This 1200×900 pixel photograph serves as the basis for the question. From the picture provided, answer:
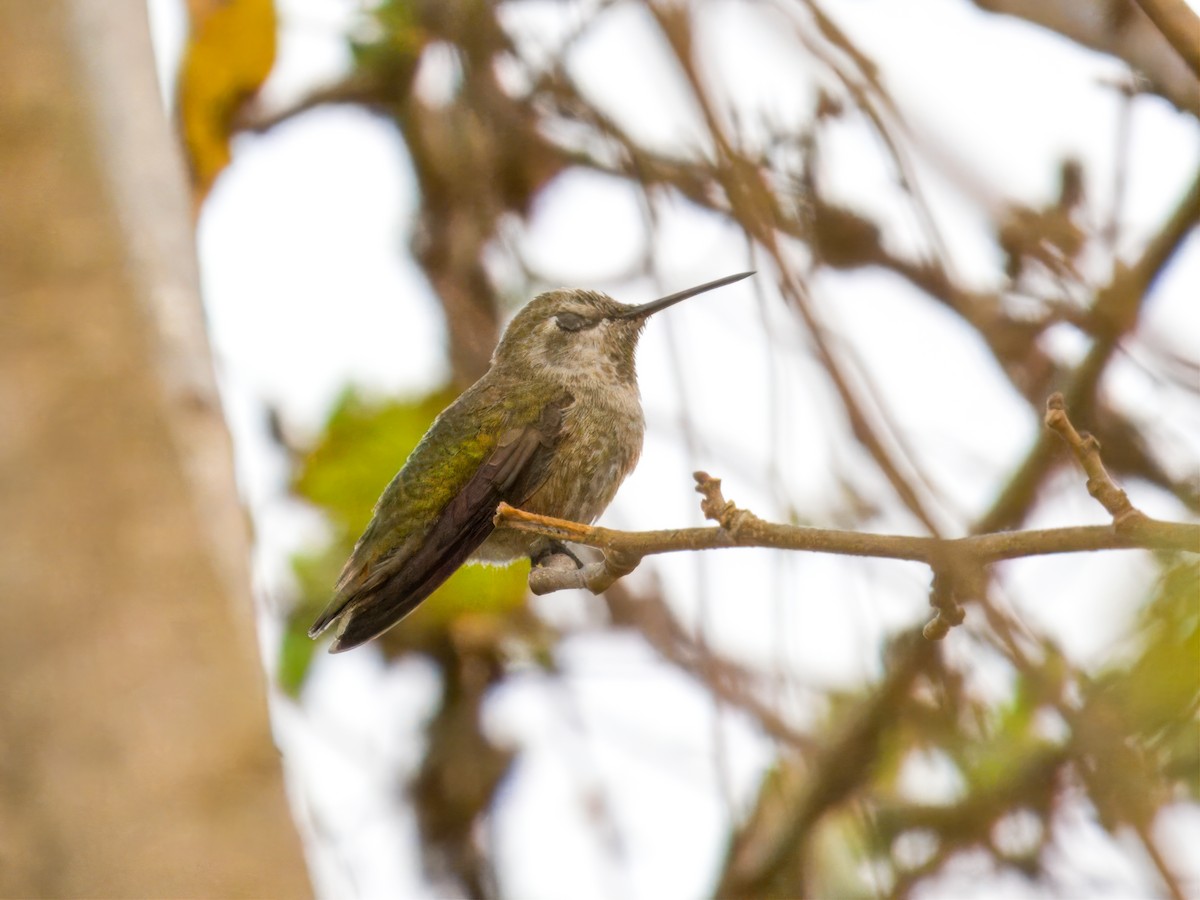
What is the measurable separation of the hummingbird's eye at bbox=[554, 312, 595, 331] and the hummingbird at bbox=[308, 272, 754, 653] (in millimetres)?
33

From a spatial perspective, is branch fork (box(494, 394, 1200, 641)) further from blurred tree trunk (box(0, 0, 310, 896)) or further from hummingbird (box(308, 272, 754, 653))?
hummingbird (box(308, 272, 754, 653))

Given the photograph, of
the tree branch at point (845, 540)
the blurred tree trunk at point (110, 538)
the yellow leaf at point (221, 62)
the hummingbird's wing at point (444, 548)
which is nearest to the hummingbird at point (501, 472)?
the hummingbird's wing at point (444, 548)

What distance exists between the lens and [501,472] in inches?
129

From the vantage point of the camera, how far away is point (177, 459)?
4.37 feet

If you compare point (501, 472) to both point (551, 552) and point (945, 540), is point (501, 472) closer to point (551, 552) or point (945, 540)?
point (551, 552)

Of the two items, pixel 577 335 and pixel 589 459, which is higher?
pixel 577 335

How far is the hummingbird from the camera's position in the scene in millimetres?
2994

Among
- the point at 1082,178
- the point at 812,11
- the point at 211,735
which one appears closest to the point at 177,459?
the point at 211,735

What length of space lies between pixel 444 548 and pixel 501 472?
1.19ft

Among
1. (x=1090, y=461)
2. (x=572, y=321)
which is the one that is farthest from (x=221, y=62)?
(x=1090, y=461)

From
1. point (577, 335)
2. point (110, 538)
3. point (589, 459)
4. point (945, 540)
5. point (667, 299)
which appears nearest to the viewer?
point (110, 538)

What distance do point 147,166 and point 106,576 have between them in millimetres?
572

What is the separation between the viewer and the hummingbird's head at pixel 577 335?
386 cm

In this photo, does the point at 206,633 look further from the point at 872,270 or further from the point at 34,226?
the point at 872,270
